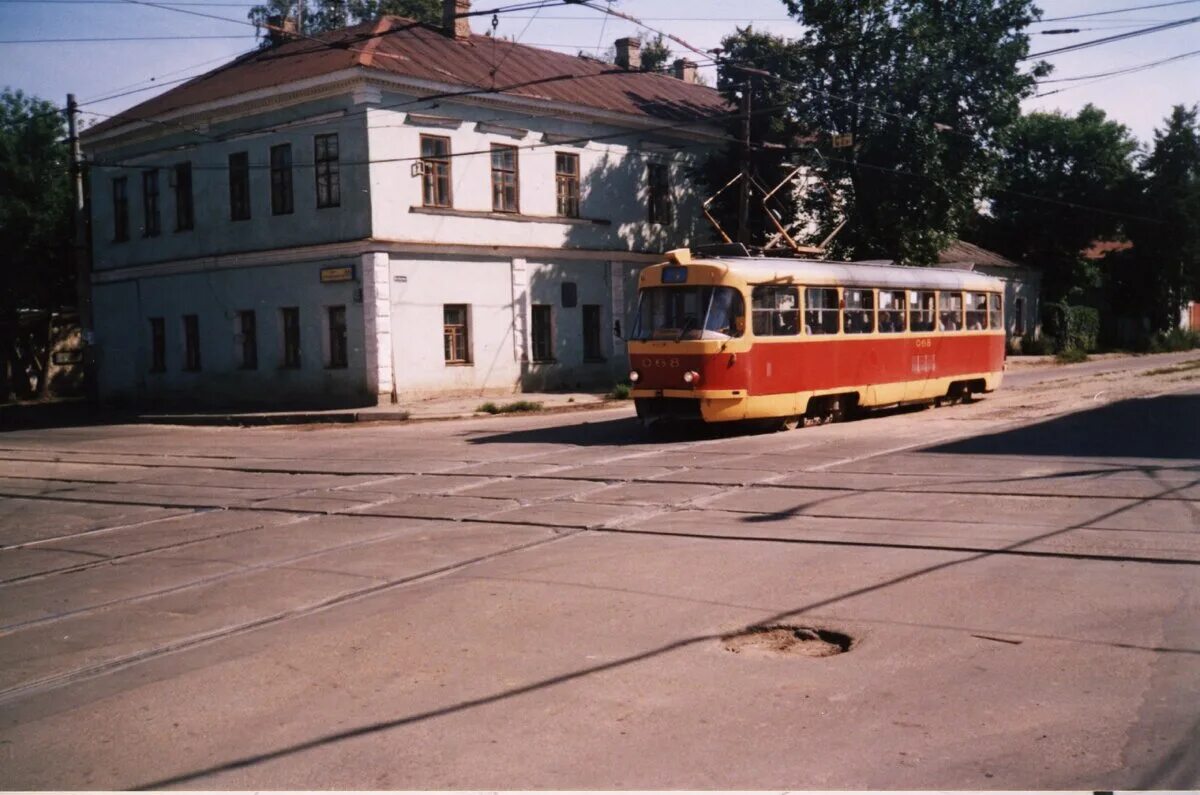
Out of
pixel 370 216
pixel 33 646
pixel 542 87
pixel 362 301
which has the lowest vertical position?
pixel 33 646

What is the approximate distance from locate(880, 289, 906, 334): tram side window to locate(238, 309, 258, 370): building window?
58.2 feet

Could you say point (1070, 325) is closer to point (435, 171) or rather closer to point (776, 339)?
point (435, 171)

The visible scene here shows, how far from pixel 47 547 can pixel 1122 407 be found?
17.0 metres

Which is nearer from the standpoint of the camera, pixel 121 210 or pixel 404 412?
pixel 404 412

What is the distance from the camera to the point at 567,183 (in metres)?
33.0

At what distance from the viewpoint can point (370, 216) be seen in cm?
2800

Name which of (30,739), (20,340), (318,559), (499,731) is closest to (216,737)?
(30,739)

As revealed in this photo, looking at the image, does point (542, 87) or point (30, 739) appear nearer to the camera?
point (30, 739)

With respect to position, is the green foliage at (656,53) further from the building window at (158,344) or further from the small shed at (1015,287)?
the building window at (158,344)

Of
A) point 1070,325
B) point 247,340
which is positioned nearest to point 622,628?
point 247,340

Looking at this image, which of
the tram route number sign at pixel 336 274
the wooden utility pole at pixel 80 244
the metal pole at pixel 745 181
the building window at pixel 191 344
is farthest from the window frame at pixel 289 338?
the metal pole at pixel 745 181

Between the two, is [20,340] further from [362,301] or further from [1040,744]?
[1040,744]

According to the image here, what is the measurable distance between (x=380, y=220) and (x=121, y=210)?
12513mm

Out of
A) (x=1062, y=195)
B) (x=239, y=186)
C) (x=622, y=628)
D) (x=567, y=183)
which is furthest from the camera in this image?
(x=1062, y=195)
